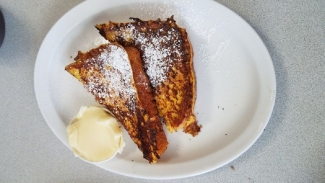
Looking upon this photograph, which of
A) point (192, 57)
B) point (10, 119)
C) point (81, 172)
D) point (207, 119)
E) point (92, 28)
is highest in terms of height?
point (92, 28)

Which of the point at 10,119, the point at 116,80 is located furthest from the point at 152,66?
the point at 10,119

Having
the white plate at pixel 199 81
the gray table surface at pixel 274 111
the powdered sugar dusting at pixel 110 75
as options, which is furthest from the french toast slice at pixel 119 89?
the gray table surface at pixel 274 111

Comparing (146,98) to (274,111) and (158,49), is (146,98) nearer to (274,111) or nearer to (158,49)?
(158,49)

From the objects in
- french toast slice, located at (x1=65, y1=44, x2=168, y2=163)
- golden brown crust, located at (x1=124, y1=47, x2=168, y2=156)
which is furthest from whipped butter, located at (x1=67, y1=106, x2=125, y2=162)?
golden brown crust, located at (x1=124, y1=47, x2=168, y2=156)

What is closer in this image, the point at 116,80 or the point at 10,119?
the point at 116,80

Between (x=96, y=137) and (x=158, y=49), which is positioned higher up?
(x=158, y=49)

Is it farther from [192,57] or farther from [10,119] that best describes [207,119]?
[10,119]

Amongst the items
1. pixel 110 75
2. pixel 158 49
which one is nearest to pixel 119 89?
pixel 110 75
